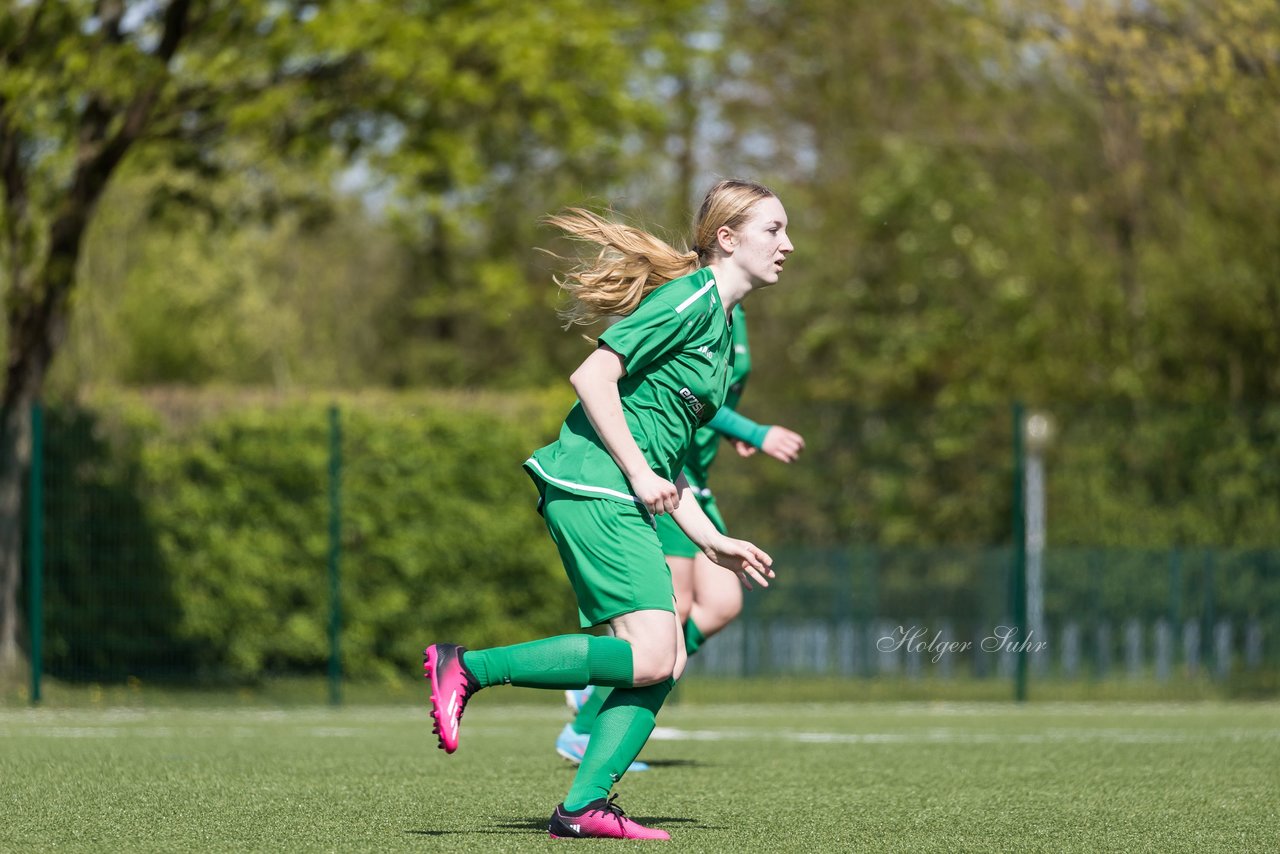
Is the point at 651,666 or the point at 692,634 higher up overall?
the point at 651,666

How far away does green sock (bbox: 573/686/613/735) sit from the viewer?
22.5 ft

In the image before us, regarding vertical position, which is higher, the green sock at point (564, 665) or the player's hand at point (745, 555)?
the player's hand at point (745, 555)

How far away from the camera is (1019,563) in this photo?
1406 centimetres

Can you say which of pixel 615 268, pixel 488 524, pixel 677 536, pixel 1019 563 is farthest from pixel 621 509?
pixel 488 524

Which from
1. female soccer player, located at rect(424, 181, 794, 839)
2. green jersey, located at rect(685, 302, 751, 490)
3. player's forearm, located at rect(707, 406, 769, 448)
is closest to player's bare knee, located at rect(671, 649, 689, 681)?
female soccer player, located at rect(424, 181, 794, 839)

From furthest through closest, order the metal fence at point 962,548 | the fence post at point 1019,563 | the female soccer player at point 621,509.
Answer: the fence post at point 1019,563 → the metal fence at point 962,548 → the female soccer player at point 621,509

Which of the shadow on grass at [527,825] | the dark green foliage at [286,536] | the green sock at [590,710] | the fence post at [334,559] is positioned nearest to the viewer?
the shadow on grass at [527,825]

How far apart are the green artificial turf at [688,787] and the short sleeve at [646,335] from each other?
50.8 inches

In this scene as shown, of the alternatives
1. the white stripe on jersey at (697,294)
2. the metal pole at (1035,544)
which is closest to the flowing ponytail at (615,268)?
the white stripe on jersey at (697,294)

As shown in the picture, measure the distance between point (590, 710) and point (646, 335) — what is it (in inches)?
96.9

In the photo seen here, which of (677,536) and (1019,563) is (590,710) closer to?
(677,536)

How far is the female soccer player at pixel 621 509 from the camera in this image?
470 centimetres

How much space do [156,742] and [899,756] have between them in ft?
11.5

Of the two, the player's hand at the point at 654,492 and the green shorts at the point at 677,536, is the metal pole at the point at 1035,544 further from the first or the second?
the player's hand at the point at 654,492
